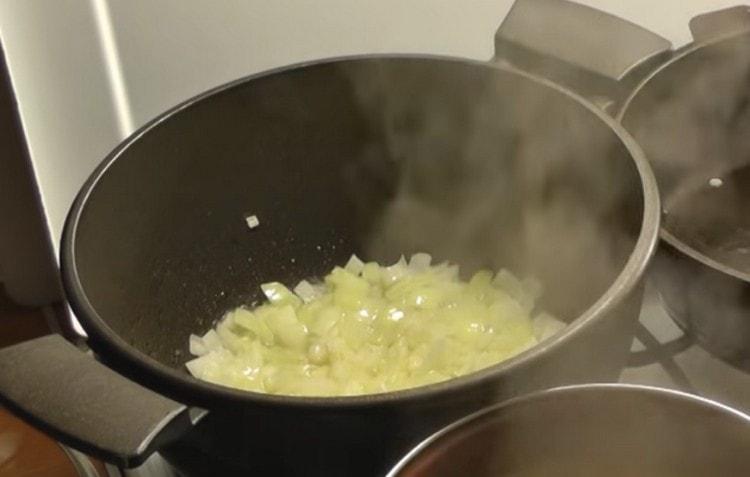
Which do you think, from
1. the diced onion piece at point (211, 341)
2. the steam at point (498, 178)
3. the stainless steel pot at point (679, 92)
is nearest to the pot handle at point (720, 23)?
the stainless steel pot at point (679, 92)

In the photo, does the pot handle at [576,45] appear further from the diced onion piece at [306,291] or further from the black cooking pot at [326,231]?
the diced onion piece at [306,291]

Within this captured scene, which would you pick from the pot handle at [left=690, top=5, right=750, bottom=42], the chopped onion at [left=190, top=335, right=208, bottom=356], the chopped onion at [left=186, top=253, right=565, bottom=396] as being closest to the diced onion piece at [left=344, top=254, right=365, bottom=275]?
the chopped onion at [left=186, top=253, right=565, bottom=396]

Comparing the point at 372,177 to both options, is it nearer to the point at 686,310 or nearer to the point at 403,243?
the point at 403,243

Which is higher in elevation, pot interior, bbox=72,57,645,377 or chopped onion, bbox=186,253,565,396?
Result: pot interior, bbox=72,57,645,377

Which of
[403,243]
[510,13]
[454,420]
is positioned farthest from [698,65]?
[454,420]

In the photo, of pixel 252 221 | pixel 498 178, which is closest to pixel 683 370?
pixel 498 178

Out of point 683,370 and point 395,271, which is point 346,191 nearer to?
point 395,271

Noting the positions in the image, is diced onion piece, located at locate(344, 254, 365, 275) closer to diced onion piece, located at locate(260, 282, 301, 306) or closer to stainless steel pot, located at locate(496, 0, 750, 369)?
diced onion piece, located at locate(260, 282, 301, 306)
